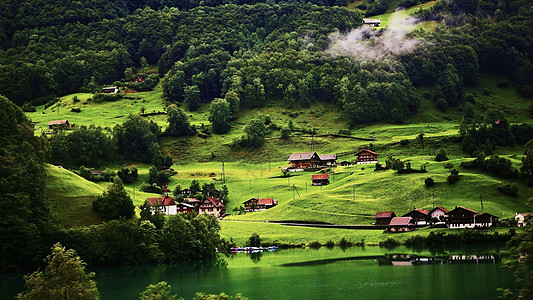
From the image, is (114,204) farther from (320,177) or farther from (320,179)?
(320,177)

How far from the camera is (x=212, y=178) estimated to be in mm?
151875

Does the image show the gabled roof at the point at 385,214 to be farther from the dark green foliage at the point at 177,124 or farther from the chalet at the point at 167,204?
the dark green foliage at the point at 177,124

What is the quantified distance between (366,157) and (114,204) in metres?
66.5

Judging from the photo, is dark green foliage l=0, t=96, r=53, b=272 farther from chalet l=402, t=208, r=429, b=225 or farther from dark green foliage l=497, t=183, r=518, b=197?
dark green foliage l=497, t=183, r=518, b=197

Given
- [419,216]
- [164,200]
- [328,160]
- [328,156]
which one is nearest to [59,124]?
[164,200]

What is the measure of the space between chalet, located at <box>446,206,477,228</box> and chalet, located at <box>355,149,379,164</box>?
47.0 metres

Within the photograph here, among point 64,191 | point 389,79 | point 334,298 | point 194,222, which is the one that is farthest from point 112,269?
point 389,79

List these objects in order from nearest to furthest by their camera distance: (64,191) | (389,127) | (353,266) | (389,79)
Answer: (353,266), (64,191), (389,127), (389,79)

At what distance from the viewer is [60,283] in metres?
44.7

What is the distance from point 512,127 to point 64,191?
100330 mm

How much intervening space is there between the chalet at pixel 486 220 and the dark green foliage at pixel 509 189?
10.8 metres

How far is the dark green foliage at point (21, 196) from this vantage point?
85875mm

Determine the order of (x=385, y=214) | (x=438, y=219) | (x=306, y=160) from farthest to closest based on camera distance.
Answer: (x=306, y=160)
(x=385, y=214)
(x=438, y=219)

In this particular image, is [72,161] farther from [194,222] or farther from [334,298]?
[334,298]
